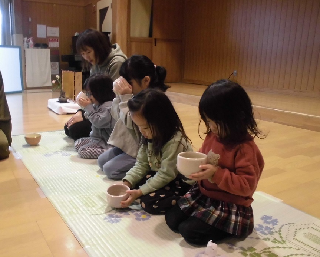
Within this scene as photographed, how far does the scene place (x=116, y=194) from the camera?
4.54 ft

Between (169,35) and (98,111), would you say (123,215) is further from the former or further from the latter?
(169,35)

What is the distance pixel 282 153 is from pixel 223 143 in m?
1.29

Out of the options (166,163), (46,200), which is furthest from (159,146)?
(46,200)

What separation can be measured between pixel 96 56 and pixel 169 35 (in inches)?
168

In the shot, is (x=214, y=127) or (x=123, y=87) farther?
(x=123, y=87)

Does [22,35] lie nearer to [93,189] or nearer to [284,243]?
[93,189]

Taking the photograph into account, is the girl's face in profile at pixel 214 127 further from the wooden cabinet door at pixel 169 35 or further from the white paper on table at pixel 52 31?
the white paper on table at pixel 52 31

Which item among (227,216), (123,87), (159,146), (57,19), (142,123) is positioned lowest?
(227,216)

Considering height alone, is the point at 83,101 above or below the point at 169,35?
below

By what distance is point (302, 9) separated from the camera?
174 inches

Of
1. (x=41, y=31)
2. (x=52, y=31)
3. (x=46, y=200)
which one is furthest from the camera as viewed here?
(x=52, y=31)

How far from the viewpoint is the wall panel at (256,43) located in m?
4.45

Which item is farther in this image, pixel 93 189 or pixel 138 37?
pixel 138 37

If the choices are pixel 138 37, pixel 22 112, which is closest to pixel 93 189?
pixel 22 112
